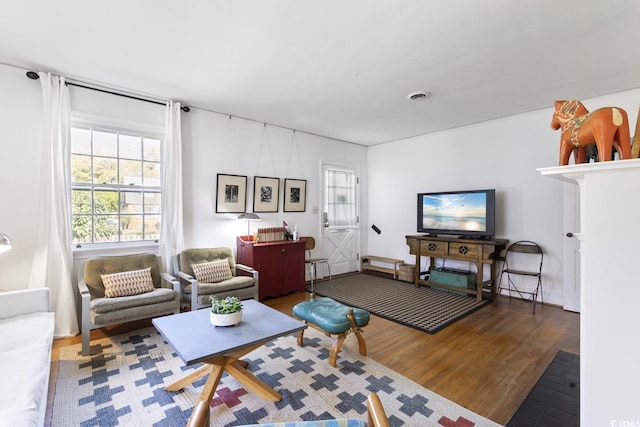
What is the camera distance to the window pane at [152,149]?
382 cm

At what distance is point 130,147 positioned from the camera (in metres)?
3.71

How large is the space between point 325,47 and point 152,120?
246 cm

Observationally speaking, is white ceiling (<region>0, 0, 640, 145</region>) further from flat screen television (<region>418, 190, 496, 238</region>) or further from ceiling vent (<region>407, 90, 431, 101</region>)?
flat screen television (<region>418, 190, 496, 238</region>)

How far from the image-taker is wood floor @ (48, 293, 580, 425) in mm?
2148

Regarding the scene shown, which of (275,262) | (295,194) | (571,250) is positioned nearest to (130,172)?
(275,262)

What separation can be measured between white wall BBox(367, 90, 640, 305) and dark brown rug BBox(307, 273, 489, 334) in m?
0.84

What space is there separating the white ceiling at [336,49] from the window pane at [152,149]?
65 cm

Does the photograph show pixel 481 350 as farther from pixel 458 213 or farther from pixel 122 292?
pixel 122 292

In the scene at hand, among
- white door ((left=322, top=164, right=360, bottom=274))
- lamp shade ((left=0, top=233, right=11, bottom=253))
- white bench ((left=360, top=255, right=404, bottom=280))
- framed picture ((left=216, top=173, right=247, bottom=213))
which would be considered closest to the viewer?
lamp shade ((left=0, top=233, right=11, bottom=253))

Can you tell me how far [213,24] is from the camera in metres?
2.24

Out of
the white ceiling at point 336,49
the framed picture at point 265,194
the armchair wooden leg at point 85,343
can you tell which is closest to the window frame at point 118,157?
the white ceiling at point 336,49

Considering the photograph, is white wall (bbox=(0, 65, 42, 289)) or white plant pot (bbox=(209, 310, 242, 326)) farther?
white wall (bbox=(0, 65, 42, 289))

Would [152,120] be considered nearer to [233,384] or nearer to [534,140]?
→ [233,384]

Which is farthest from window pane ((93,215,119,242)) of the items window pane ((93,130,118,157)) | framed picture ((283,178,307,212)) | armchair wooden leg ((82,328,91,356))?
framed picture ((283,178,307,212))
